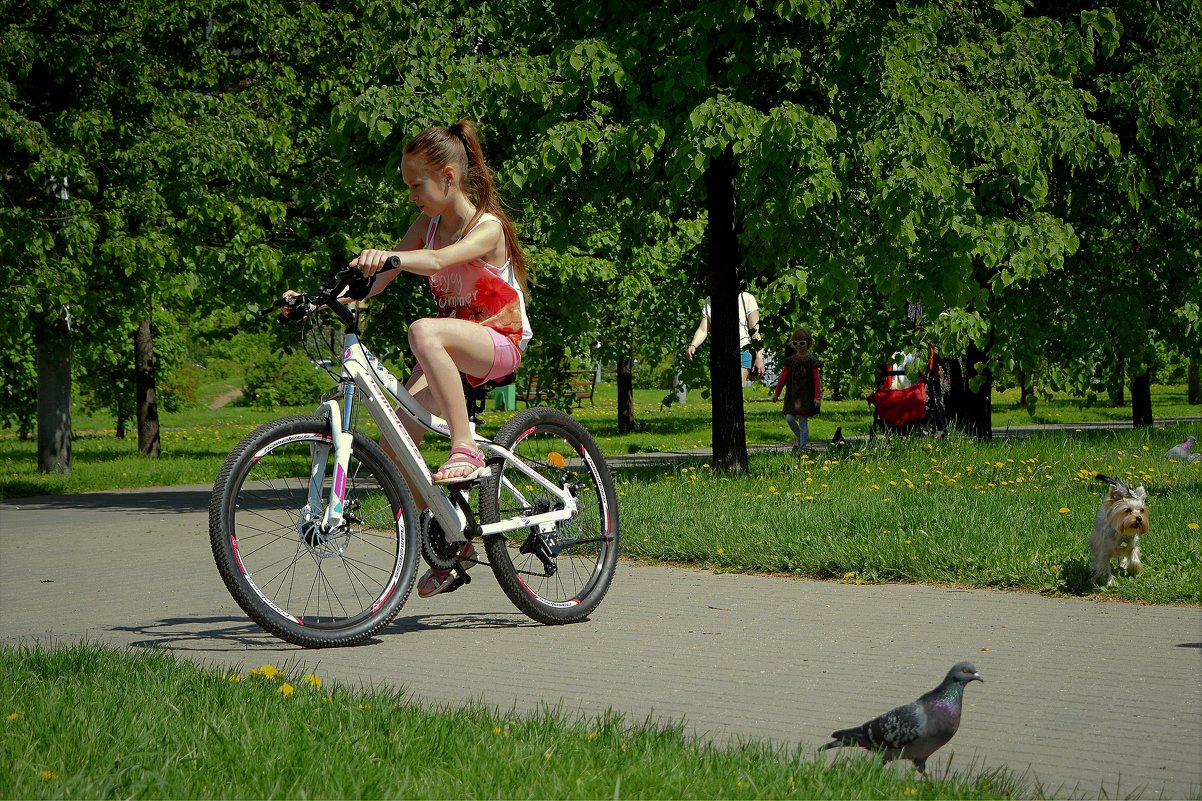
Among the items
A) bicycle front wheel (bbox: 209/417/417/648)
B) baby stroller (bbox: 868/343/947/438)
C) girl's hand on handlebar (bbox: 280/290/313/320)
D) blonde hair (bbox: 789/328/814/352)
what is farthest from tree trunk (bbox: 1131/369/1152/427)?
girl's hand on handlebar (bbox: 280/290/313/320)

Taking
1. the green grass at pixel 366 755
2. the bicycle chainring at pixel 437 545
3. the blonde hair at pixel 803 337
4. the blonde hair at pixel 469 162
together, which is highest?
the blonde hair at pixel 469 162

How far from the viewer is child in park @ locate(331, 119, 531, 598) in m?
5.30

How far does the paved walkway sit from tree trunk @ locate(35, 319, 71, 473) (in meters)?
9.80

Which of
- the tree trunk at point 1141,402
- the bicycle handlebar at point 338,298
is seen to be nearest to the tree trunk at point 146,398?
the bicycle handlebar at point 338,298

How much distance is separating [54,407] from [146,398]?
425cm

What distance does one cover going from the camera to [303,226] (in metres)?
14.6

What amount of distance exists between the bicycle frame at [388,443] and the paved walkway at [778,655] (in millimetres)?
521

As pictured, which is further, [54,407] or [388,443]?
[54,407]

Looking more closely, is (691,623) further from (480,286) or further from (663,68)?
(663,68)

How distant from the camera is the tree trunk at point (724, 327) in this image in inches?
480

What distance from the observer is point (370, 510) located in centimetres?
530

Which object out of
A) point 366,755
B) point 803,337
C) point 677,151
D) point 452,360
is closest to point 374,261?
point 452,360

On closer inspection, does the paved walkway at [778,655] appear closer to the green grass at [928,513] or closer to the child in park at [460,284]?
the green grass at [928,513]

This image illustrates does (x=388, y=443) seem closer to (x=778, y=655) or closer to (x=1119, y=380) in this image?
(x=778, y=655)
